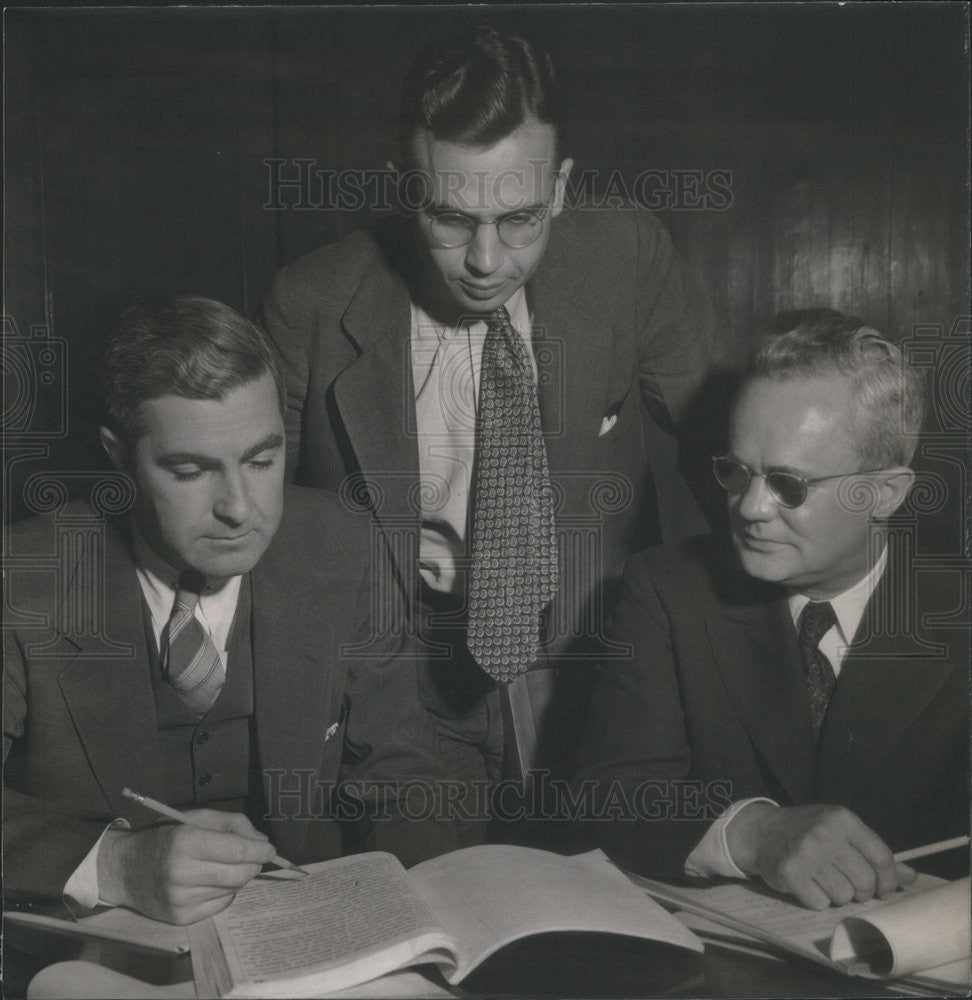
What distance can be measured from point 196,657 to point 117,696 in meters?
0.17

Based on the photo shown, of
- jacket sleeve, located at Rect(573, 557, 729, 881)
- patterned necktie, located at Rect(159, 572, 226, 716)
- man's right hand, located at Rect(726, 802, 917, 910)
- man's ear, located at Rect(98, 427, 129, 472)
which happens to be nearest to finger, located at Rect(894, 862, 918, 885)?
man's right hand, located at Rect(726, 802, 917, 910)

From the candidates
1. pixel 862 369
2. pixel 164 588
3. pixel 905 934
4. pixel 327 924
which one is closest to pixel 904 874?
pixel 905 934

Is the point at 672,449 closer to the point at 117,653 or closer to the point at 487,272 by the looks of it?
the point at 487,272

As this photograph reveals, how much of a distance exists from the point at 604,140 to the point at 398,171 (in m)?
0.41

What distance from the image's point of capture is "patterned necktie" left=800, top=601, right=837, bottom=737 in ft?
7.34

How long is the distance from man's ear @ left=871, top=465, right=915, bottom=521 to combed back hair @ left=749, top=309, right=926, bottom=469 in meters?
0.02

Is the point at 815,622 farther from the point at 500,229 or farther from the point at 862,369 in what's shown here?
the point at 500,229

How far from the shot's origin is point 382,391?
2.21m

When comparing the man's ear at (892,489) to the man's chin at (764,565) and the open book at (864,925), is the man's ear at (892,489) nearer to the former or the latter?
the man's chin at (764,565)

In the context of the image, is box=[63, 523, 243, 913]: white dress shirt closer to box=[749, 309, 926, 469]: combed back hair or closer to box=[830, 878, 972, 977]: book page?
box=[749, 309, 926, 469]: combed back hair

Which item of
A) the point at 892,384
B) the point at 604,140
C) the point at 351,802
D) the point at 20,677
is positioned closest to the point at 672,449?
the point at 892,384

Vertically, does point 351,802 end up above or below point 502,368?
below

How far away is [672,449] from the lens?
2254 millimetres

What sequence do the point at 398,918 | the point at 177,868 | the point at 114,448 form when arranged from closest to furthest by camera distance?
the point at 398,918, the point at 177,868, the point at 114,448
